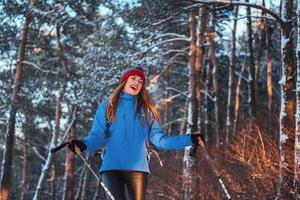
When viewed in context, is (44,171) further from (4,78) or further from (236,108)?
(236,108)

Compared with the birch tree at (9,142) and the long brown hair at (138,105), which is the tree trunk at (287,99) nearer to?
the long brown hair at (138,105)

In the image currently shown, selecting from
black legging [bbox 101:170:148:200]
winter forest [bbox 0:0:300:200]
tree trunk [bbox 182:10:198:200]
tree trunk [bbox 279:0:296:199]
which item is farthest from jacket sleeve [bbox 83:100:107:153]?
tree trunk [bbox 182:10:198:200]

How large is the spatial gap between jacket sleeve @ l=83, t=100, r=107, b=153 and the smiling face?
0.88 ft

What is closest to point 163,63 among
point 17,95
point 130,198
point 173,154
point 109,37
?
point 109,37

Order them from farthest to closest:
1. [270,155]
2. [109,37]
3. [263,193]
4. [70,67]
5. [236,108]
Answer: [236,108] < [70,67] < [109,37] < [270,155] < [263,193]

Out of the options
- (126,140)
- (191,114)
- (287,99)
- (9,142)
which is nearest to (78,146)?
(126,140)

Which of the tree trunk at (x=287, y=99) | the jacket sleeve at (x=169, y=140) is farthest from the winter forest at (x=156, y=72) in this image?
the jacket sleeve at (x=169, y=140)

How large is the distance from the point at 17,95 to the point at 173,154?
11.4m

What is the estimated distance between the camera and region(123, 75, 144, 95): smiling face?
4.55 meters

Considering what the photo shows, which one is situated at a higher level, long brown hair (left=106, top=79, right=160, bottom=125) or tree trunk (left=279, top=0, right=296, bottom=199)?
tree trunk (left=279, top=0, right=296, bottom=199)

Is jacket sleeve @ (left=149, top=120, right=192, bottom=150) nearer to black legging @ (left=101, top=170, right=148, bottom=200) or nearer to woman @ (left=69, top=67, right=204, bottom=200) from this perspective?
woman @ (left=69, top=67, right=204, bottom=200)

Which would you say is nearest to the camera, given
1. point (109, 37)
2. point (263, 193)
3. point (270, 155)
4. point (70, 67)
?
point (263, 193)

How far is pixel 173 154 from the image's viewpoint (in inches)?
1064

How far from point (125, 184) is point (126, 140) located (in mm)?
348
